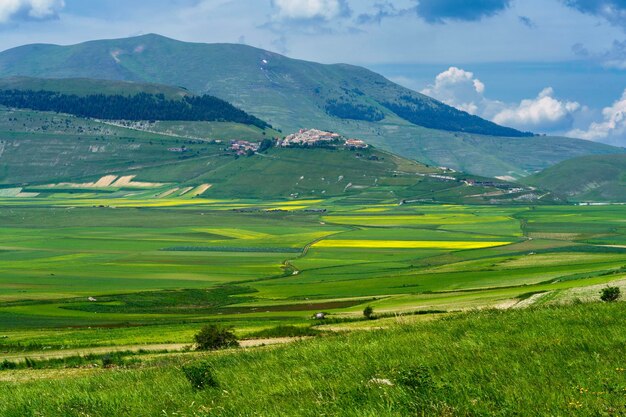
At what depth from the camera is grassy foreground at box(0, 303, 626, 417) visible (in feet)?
47.2

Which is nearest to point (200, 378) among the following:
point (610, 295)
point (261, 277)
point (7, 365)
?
point (7, 365)

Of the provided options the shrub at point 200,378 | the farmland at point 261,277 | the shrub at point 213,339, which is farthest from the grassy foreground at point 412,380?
the farmland at point 261,277

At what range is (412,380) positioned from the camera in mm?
15914

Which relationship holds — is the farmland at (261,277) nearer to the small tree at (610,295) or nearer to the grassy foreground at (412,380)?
the small tree at (610,295)

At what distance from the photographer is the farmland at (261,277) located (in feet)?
230

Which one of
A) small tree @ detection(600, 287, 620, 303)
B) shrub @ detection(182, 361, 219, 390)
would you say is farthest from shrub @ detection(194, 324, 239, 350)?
shrub @ detection(182, 361, 219, 390)

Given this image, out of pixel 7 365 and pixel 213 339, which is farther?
pixel 213 339

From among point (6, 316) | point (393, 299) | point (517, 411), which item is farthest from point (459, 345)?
point (6, 316)

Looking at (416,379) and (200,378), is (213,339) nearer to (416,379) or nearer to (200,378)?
(200,378)

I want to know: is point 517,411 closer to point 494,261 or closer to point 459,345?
point 459,345

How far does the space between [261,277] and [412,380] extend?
109 metres

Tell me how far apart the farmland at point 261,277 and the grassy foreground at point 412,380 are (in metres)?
27.0

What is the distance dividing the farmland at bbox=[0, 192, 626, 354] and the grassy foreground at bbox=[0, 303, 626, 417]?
27.0 metres

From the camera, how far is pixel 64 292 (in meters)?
107
